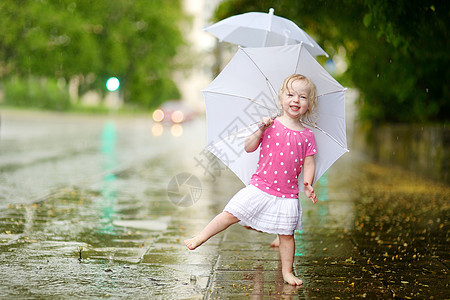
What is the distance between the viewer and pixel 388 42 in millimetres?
8266

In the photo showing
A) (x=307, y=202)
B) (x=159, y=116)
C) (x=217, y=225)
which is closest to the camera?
(x=217, y=225)

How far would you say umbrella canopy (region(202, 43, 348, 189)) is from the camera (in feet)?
16.8

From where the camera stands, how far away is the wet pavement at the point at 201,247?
4.54 metres

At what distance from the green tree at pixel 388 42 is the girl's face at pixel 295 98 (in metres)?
2.63

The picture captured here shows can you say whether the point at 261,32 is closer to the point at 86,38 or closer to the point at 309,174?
the point at 309,174

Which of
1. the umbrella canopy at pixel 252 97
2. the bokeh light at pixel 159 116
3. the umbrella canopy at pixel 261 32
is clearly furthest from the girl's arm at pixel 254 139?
the bokeh light at pixel 159 116

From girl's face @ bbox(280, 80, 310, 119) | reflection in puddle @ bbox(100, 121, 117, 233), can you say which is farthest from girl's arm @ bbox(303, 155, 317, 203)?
reflection in puddle @ bbox(100, 121, 117, 233)

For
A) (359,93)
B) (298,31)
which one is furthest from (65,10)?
(298,31)

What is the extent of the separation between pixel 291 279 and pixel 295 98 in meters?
1.30

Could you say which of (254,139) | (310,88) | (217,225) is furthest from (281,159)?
(217,225)

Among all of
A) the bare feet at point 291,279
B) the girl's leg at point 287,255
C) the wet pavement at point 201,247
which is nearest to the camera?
the wet pavement at point 201,247

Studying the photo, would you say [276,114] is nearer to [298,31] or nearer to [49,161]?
[298,31]

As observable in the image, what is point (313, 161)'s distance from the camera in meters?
5.00

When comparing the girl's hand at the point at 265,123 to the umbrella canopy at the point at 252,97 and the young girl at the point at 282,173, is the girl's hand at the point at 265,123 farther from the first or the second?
the umbrella canopy at the point at 252,97
